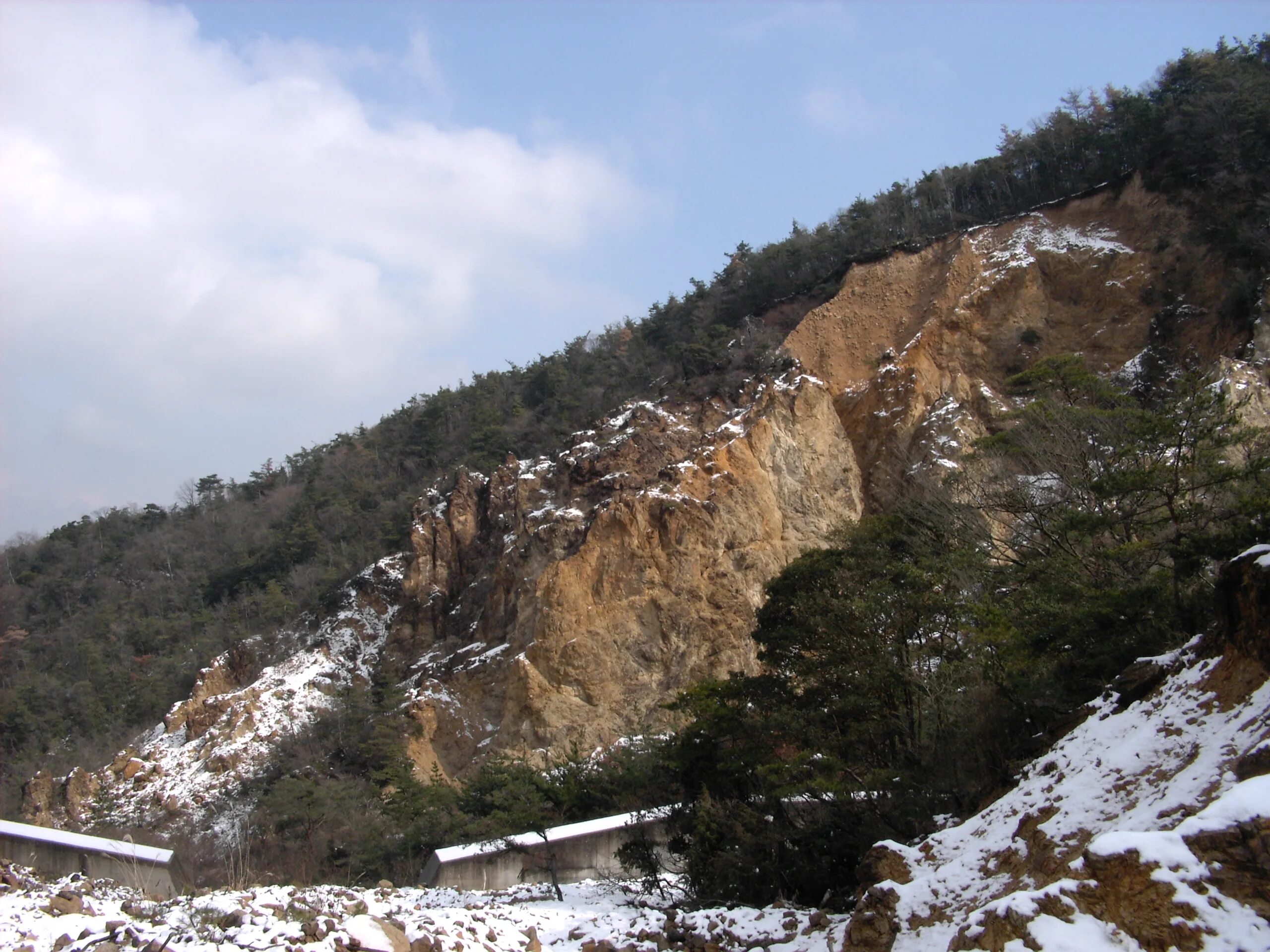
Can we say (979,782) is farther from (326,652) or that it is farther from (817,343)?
(326,652)

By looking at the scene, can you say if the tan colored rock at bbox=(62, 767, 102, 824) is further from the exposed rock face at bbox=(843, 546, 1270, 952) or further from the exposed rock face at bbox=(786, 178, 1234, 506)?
the exposed rock face at bbox=(843, 546, 1270, 952)

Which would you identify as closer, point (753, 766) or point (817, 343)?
point (753, 766)

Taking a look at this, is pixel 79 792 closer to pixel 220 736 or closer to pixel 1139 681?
pixel 220 736

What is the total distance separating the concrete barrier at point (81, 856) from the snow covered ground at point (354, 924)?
2.70 feet

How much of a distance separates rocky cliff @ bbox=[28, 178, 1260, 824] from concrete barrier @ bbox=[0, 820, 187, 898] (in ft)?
30.1

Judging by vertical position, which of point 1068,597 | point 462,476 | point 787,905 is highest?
point 462,476

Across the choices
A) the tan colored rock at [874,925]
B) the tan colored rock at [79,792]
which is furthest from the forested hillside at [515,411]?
the tan colored rock at [874,925]

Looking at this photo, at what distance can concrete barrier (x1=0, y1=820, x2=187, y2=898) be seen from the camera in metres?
Result: 11.6

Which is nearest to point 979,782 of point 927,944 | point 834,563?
point 927,944

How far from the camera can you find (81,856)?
40.4 ft

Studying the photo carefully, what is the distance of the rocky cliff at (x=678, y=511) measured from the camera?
22.6 m

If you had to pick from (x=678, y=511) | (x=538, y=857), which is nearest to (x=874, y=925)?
(x=538, y=857)

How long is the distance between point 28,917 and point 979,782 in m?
8.98

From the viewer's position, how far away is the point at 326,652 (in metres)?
28.5
